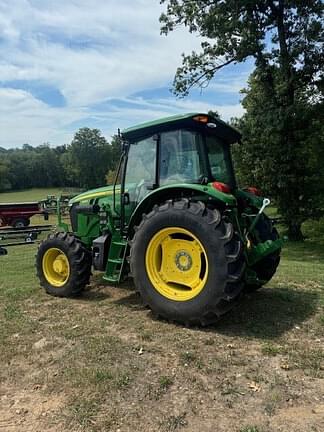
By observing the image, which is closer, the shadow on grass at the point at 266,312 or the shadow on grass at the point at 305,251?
the shadow on grass at the point at 266,312

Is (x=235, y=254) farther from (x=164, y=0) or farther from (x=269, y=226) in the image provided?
(x=164, y=0)

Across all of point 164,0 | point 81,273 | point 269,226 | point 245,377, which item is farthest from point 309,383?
point 164,0

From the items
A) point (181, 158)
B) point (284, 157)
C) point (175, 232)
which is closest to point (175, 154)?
point (181, 158)

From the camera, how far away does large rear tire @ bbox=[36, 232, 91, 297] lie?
19.8ft

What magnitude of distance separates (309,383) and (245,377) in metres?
0.53

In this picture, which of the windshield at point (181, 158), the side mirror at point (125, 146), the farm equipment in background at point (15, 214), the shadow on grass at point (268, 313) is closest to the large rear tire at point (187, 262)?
the shadow on grass at point (268, 313)

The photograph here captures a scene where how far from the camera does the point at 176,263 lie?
4918 millimetres

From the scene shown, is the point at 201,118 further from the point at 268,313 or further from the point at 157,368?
the point at 157,368

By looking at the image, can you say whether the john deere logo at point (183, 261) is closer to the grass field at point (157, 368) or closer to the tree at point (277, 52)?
the grass field at point (157, 368)

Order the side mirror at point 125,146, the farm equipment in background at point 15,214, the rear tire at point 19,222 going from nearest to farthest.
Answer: the side mirror at point 125,146, the farm equipment in background at point 15,214, the rear tire at point 19,222

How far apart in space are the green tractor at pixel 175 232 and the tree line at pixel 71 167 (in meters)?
72.2

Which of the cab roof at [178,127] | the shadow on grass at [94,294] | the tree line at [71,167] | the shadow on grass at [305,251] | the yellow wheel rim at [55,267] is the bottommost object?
the shadow on grass at [305,251]

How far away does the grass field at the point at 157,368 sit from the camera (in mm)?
3041

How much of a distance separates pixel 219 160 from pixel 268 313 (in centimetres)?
215
